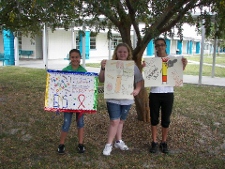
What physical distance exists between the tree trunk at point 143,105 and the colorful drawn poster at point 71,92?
4.69 feet

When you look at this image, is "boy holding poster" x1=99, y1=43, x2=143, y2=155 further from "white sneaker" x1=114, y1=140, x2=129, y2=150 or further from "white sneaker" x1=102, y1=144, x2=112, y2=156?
"white sneaker" x1=114, y1=140, x2=129, y2=150

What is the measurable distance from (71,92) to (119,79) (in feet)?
2.27

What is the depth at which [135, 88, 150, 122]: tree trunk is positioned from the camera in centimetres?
494

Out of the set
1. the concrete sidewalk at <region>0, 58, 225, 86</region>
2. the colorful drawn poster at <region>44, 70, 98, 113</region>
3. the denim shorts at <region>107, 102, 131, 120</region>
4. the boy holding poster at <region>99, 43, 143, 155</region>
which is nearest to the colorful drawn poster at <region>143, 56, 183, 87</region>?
the boy holding poster at <region>99, 43, 143, 155</region>

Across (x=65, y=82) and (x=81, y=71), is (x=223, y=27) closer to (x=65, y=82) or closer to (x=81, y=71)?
(x=81, y=71)

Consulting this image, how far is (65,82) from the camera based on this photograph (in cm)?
367

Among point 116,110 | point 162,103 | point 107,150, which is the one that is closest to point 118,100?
point 116,110

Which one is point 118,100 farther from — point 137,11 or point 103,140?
point 137,11

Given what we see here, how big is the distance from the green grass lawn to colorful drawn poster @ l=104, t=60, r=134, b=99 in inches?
37.4

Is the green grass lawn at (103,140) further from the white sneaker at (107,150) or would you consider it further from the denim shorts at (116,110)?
the denim shorts at (116,110)

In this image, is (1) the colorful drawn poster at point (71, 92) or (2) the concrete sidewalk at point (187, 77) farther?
(2) the concrete sidewalk at point (187, 77)

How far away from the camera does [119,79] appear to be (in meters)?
3.71

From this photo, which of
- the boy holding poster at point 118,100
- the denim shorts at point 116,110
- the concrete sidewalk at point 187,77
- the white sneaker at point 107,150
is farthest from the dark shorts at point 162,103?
the concrete sidewalk at point 187,77

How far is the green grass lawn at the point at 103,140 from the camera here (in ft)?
12.3
